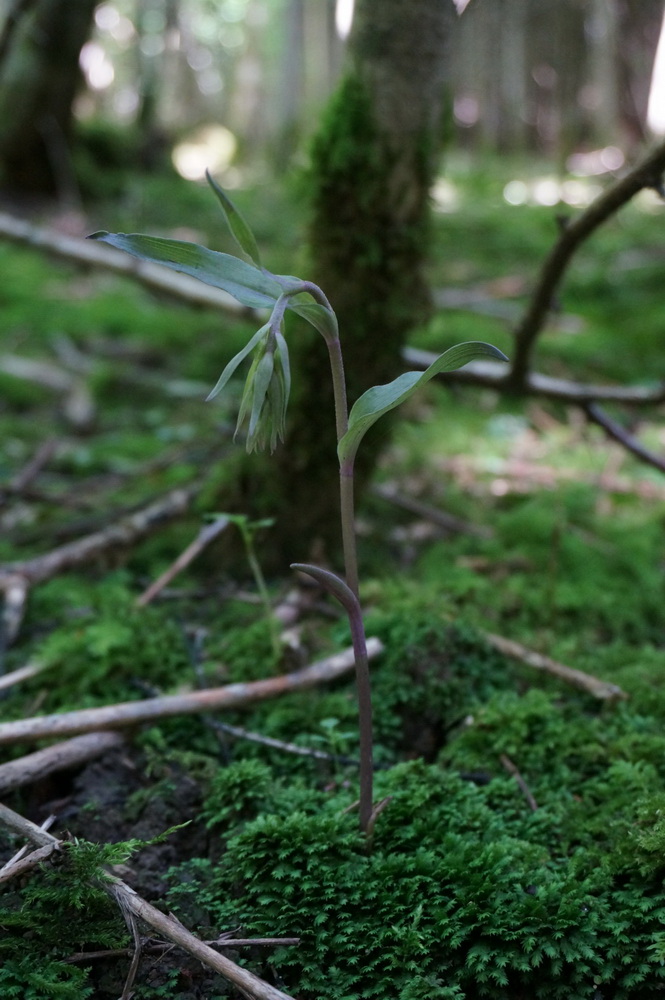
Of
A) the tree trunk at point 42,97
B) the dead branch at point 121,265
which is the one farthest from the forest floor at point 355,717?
the tree trunk at point 42,97

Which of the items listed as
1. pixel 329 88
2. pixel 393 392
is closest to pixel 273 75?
pixel 329 88

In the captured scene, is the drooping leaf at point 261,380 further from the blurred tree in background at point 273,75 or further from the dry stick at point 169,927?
the blurred tree in background at point 273,75

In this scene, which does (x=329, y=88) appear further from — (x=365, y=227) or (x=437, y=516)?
(x=437, y=516)

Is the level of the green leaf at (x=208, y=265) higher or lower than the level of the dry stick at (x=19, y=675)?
higher

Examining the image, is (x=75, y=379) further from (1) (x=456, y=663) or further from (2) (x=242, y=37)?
(2) (x=242, y=37)

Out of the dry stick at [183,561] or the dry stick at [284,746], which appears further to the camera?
the dry stick at [183,561]

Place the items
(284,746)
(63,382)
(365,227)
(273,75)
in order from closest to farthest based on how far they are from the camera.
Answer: (284,746) → (365,227) → (63,382) → (273,75)

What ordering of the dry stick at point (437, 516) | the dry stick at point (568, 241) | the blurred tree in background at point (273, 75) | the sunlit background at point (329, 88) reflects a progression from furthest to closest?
the sunlit background at point (329, 88) → the blurred tree in background at point (273, 75) → the dry stick at point (437, 516) → the dry stick at point (568, 241)
